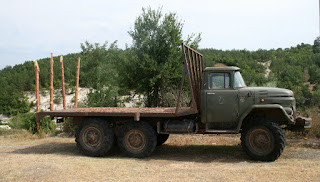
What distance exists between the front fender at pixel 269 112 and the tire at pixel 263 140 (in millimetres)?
312

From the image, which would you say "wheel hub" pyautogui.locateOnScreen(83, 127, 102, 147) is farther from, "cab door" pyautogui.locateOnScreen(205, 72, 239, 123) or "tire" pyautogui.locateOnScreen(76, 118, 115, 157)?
"cab door" pyautogui.locateOnScreen(205, 72, 239, 123)

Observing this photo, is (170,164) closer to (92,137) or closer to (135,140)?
(135,140)

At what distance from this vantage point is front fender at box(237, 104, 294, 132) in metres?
7.76

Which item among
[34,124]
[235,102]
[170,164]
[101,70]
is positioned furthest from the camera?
[101,70]

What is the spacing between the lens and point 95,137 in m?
8.93

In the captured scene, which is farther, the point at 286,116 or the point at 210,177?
the point at 286,116

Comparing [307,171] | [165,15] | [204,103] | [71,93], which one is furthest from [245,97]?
[71,93]

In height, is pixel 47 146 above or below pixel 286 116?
below

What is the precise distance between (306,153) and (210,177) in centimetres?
388

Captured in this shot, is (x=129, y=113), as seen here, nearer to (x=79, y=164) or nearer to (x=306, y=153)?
(x=79, y=164)

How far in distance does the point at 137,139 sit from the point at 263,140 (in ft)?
11.2

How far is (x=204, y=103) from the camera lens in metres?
8.25

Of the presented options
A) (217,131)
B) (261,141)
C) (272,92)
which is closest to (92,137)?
(217,131)

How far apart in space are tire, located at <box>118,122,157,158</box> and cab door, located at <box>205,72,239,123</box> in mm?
1681
